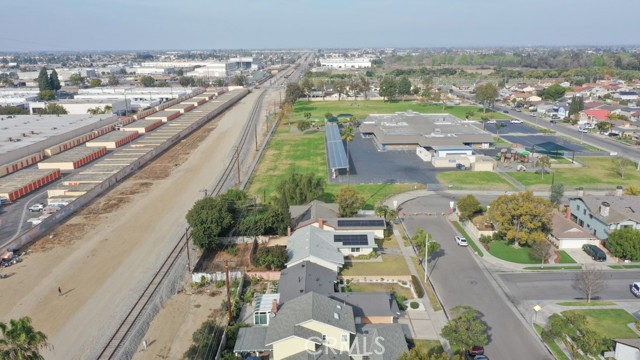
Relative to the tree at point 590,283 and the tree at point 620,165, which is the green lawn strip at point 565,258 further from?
the tree at point 620,165

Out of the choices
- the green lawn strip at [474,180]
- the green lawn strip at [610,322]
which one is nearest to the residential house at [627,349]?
the green lawn strip at [610,322]

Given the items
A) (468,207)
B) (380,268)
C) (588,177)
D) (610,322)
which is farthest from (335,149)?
(610,322)

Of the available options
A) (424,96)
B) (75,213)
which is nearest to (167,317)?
(75,213)

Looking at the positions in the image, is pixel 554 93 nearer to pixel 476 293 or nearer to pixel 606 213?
pixel 606 213

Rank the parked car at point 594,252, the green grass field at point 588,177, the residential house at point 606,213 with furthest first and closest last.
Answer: the green grass field at point 588,177 → the residential house at point 606,213 → the parked car at point 594,252

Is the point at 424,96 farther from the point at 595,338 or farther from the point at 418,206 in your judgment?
the point at 595,338

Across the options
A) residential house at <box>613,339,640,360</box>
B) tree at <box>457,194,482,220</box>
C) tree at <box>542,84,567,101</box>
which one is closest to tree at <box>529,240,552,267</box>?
tree at <box>457,194,482,220</box>
